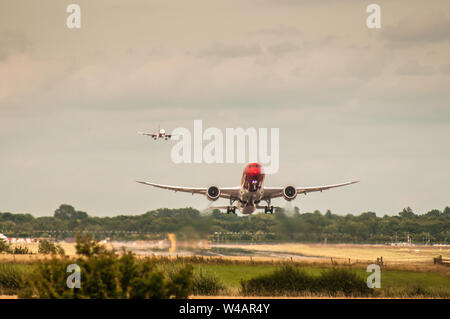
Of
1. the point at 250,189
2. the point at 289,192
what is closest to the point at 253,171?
the point at 250,189

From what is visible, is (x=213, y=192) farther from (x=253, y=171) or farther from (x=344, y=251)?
(x=344, y=251)

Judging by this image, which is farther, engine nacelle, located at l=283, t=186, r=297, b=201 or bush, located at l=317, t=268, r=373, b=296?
engine nacelle, located at l=283, t=186, r=297, b=201

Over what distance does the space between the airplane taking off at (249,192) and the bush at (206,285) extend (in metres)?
25.3

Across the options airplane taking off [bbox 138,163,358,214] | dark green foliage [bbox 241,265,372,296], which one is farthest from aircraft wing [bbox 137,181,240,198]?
dark green foliage [bbox 241,265,372,296]

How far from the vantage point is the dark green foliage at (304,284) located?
50.7m

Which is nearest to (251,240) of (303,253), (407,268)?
(303,253)

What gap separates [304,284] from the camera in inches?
2020

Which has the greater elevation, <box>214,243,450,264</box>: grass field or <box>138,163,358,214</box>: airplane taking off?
<box>138,163,358,214</box>: airplane taking off

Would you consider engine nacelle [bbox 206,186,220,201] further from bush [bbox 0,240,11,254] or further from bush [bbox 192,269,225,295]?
bush [bbox 192,269,225,295]

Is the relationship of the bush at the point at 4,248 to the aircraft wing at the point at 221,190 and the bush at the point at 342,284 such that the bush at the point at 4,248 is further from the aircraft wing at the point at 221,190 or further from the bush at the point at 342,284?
the bush at the point at 342,284

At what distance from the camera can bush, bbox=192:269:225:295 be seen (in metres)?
49.7

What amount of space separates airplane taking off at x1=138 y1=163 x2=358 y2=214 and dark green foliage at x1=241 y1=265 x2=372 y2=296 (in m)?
24.3

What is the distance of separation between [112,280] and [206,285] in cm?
1821

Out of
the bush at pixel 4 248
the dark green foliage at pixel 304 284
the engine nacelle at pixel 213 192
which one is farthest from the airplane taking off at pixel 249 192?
the dark green foliage at pixel 304 284
